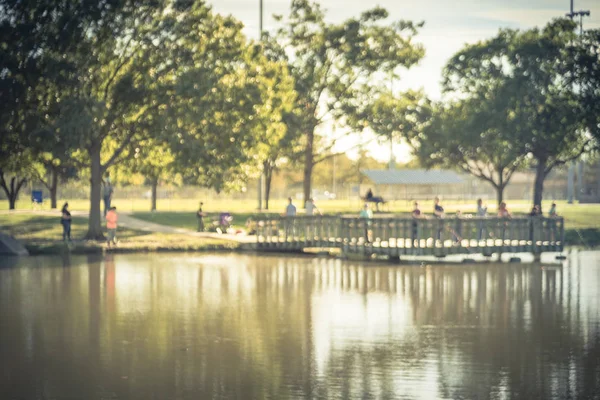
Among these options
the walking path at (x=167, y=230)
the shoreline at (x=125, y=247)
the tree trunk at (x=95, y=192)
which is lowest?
the shoreline at (x=125, y=247)

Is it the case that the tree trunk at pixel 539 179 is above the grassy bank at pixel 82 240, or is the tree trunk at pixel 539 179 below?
above

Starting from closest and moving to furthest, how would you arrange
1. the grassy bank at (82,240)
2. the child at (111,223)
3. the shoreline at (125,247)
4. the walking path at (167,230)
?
the shoreline at (125,247)
the child at (111,223)
the grassy bank at (82,240)
the walking path at (167,230)

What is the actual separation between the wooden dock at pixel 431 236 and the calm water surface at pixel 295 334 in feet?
17.0

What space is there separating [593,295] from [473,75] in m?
48.3

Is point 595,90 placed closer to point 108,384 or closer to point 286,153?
point 286,153

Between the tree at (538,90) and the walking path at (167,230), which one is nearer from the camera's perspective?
the walking path at (167,230)

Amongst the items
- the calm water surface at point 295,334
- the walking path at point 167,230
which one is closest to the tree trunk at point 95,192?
the walking path at point 167,230

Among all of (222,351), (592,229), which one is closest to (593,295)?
(222,351)

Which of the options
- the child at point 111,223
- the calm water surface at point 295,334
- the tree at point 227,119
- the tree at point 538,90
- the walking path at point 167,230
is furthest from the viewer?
the tree at point 538,90

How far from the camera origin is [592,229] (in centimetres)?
6669

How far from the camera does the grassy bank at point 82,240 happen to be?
45.6 m

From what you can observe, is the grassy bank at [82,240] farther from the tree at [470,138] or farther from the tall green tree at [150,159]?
the tree at [470,138]

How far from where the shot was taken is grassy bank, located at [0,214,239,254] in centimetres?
4559

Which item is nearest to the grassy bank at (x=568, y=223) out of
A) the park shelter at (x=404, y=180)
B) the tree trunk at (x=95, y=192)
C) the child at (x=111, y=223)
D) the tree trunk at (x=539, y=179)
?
the tree trunk at (x=539, y=179)
